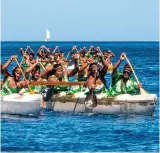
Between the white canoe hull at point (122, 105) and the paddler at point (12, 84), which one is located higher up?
the paddler at point (12, 84)

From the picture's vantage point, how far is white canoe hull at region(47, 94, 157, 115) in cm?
2694

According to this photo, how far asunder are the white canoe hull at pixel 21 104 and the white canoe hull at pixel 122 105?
205 centimetres

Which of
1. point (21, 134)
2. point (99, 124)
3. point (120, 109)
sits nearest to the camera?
point (21, 134)

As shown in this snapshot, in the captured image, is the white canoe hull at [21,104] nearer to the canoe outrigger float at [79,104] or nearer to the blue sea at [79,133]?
the canoe outrigger float at [79,104]

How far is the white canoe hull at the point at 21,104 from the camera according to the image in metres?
26.2

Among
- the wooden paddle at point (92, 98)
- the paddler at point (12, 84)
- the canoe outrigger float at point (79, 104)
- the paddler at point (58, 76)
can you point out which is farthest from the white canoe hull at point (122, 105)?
the paddler at point (12, 84)

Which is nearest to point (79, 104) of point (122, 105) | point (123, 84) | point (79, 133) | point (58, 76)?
point (58, 76)

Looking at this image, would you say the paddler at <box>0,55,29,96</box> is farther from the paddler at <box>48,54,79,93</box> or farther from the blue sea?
the paddler at <box>48,54,79,93</box>

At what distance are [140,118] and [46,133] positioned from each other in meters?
4.14

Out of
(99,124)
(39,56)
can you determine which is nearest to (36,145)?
(99,124)

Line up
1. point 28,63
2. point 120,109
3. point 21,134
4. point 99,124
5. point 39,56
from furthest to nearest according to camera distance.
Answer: point 39,56 → point 28,63 → point 120,109 → point 99,124 → point 21,134

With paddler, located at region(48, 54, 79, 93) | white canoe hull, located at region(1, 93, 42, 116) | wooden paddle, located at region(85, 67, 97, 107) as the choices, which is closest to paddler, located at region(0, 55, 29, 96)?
white canoe hull, located at region(1, 93, 42, 116)

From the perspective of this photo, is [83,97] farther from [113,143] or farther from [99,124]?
[113,143]

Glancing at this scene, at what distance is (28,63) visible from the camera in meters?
34.5
